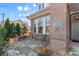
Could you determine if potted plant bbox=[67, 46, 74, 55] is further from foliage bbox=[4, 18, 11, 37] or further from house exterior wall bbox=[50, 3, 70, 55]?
foliage bbox=[4, 18, 11, 37]

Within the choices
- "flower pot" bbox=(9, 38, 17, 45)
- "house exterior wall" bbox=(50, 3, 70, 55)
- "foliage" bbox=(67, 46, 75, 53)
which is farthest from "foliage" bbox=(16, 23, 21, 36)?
"foliage" bbox=(67, 46, 75, 53)

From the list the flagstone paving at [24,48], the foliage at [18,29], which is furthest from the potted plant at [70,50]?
the foliage at [18,29]

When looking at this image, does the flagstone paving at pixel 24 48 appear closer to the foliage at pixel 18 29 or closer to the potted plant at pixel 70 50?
the foliage at pixel 18 29

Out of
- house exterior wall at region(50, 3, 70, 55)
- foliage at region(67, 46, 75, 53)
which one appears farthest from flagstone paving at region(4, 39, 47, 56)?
foliage at region(67, 46, 75, 53)

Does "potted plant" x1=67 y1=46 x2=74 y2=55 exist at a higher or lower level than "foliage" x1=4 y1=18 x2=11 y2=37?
lower

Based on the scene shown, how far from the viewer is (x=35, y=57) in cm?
274

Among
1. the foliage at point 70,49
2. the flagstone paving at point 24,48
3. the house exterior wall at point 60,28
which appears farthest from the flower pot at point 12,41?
the foliage at point 70,49

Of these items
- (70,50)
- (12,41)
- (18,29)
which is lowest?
(70,50)

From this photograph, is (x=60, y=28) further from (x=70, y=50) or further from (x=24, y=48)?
(x=24, y=48)

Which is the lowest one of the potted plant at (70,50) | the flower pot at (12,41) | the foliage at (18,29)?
the potted plant at (70,50)

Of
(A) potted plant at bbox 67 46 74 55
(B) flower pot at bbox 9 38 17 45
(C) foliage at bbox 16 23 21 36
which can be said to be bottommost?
(A) potted plant at bbox 67 46 74 55

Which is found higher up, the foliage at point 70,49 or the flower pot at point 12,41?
the flower pot at point 12,41

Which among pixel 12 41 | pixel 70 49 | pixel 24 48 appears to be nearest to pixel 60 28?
pixel 70 49

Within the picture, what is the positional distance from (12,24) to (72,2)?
3.31ft
